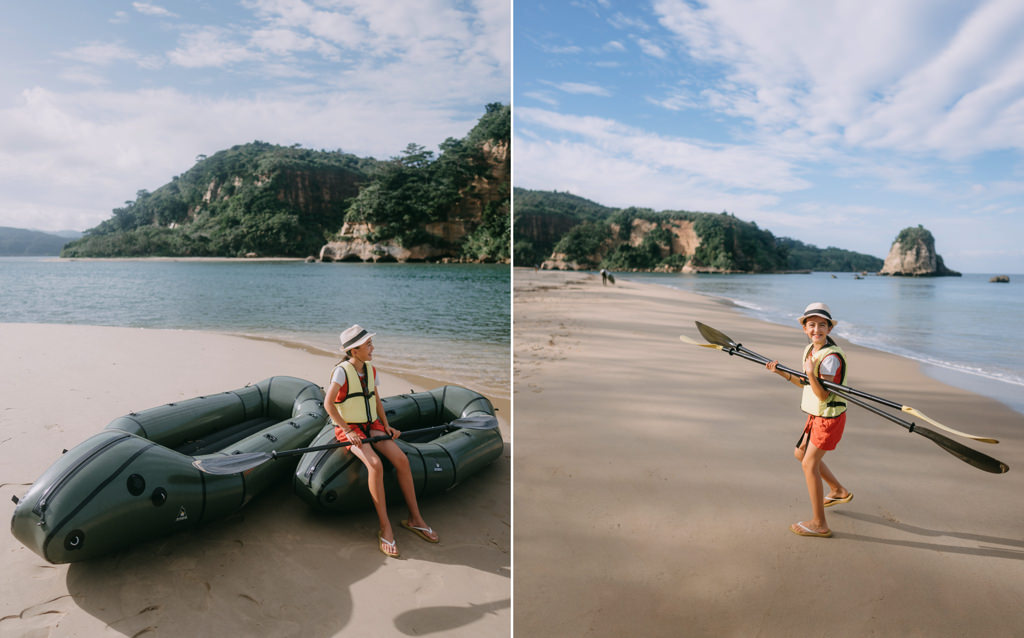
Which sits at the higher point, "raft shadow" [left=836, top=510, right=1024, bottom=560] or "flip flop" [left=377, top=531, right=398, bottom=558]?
"raft shadow" [left=836, top=510, right=1024, bottom=560]

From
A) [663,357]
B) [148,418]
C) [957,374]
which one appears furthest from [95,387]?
[957,374]

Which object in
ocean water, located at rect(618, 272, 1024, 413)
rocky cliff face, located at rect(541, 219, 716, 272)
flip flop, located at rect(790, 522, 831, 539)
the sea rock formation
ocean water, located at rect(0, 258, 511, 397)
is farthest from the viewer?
rocky cliff face, located at rect(541, 219, 716, 272)

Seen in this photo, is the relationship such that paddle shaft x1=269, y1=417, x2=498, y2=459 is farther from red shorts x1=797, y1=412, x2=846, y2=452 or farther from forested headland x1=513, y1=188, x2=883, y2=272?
forested headland x1=513, y1=188, x2=883, y2=272

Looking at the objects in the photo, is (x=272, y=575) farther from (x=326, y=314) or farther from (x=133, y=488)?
(x=326, y=314)

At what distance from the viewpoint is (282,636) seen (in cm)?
214

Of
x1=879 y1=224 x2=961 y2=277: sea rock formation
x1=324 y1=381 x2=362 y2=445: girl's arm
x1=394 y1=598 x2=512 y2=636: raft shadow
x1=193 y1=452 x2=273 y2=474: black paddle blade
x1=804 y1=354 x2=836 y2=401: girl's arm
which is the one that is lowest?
x1=394 y1=598 x2=512 y2=636: raft shadow

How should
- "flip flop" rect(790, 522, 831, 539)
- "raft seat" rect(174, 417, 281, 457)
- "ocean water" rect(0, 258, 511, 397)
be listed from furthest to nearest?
"ocean water" rect(0, 258, 511, 397) → "raft seat" rect(174, 417, 281, 457) → "flip flop" rect(790, 522, 831, 539)

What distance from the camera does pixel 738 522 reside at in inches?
99.3

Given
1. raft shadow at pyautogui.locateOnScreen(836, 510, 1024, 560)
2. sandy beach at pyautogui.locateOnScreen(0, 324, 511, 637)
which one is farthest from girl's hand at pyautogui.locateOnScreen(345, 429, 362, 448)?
raft shadow at pyautogui.locateOnScreen(836, 510, 1024, 560)

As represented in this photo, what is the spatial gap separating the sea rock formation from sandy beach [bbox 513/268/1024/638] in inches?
1906

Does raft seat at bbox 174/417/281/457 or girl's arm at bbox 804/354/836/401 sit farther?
raft seat at bbox 174/417/281/457

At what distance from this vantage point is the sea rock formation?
4334 cm

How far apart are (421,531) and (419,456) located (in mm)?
450

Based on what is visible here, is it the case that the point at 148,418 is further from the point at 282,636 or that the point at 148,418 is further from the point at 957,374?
the point at 957,374
